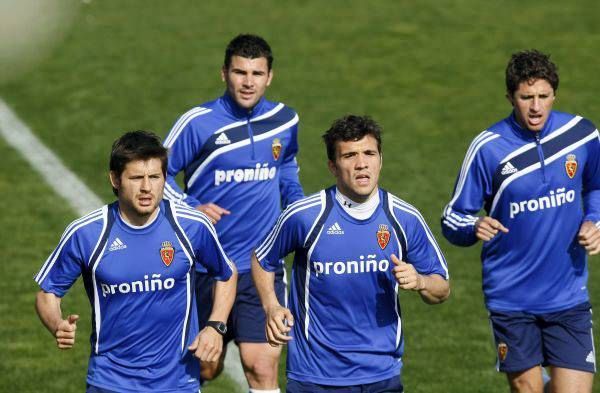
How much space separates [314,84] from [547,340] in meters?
12.4

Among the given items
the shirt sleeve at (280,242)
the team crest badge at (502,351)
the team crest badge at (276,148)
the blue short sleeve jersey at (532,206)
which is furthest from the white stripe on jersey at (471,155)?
the team crest badge at (276,148)

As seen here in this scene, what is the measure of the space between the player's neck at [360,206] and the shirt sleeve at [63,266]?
5.36ft

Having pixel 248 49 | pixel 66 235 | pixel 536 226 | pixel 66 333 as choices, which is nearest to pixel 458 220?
pixel 536 226

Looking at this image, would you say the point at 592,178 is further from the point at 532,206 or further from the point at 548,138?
the point at 532,206

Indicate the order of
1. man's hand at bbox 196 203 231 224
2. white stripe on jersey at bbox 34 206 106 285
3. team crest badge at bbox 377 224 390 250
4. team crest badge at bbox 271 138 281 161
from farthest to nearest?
team crest badge at bbox 271 138 281 161
man's hand at bbox 196 203 231 224
team crest badge at bbox 377 224 390 250
white stripe on jersey at bbox 34 206 106 285

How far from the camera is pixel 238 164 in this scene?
10.8m

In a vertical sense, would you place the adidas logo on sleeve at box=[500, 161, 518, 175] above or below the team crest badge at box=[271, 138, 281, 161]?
below

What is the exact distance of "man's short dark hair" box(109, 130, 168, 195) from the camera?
8.45 meters

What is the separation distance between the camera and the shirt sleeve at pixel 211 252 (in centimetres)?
876

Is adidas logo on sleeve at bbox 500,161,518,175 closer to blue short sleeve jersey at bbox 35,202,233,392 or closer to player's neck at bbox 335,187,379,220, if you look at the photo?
player's neck at bbox 335,187,379,220

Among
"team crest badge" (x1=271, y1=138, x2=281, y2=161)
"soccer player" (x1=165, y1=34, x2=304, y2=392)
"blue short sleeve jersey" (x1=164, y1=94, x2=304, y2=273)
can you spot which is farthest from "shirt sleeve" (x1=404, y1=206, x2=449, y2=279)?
"team crest badge" (x1=271, y1=138, x2=281, y2=161)

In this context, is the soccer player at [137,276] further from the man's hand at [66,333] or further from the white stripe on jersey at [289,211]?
the white stripe on jersey at [289,211]

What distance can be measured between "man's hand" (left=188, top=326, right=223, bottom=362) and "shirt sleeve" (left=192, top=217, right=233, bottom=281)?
1.48ft

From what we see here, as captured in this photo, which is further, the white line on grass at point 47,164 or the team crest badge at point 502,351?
the white line on grass at point 47,164
